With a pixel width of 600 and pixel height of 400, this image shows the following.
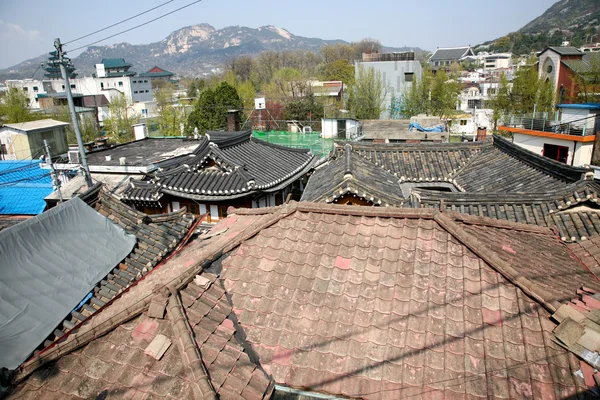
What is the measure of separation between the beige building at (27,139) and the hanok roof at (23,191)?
801cm

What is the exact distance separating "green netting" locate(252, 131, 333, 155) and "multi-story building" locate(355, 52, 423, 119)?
70.7 feet

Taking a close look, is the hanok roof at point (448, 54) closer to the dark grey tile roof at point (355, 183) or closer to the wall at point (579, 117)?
the wall at point (579, 117)

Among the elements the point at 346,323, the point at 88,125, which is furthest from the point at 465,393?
the point at 88,125

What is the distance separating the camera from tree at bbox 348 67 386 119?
50.1 meters

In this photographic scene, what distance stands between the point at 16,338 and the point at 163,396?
4172 millimetres

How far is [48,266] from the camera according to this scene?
27.3ft

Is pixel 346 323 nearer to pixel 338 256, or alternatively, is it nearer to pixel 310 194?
pixel 338 256

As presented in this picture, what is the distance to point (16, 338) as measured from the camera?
21.6 ft

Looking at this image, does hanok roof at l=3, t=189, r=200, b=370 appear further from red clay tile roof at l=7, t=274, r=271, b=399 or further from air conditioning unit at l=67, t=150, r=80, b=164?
air conditioning unit at l=67, t=150, r=80, b=164

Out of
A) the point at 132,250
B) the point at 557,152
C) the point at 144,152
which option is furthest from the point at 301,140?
the point at 132,250

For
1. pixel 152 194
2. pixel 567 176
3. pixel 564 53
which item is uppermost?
pixel 564 53

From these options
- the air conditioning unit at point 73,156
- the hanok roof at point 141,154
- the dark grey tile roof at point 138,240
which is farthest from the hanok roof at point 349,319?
the air conditioning unit at point 73,156

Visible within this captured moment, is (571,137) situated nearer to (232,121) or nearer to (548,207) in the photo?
(548,207)

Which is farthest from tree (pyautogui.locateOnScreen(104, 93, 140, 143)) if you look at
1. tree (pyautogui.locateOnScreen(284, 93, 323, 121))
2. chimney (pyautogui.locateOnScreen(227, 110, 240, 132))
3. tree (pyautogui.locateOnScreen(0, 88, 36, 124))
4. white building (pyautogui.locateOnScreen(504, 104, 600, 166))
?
white building (pyautogui.locateOnScreen(504, 104, 600, 166))
